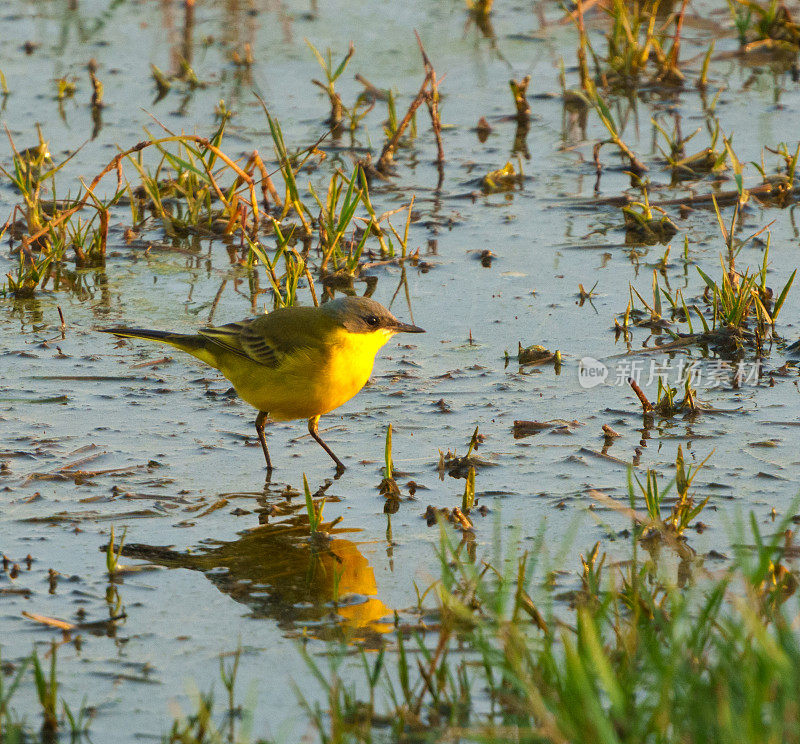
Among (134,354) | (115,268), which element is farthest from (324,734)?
(115,268)

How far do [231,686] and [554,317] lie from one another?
420cm

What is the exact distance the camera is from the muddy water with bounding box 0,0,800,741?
4445 mm

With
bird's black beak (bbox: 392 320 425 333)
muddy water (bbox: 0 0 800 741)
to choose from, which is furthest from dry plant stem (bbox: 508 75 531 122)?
bird's black beak (bbox: 392 320 425 333)

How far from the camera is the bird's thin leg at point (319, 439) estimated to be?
5.78 m

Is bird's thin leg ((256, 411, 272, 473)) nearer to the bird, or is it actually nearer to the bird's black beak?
the bird

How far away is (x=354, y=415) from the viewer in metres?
6.41

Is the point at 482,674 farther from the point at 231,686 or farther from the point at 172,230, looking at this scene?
the point at 172,230

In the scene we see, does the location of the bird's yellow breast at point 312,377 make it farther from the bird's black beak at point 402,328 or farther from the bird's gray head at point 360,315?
the bird's black beak at point 402,328

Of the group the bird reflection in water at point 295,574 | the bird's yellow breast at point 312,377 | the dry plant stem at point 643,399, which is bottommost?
the bird reflection in water at point 295,574

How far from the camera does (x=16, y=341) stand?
23.5 ft
